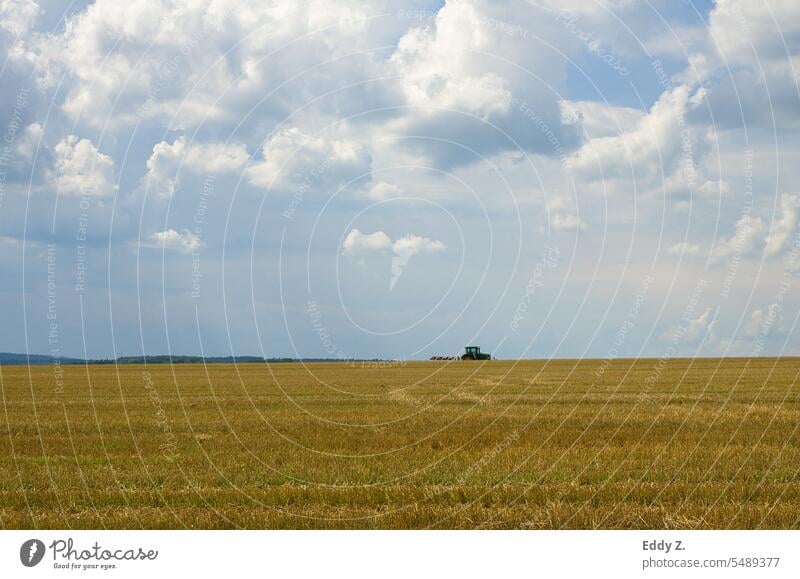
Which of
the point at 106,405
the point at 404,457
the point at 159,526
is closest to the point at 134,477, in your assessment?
the point at 159,526

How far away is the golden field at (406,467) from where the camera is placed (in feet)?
44.3

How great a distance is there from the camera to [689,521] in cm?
→ 1312

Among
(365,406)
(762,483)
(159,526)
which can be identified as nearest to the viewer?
(159,526)

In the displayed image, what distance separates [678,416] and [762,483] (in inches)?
586

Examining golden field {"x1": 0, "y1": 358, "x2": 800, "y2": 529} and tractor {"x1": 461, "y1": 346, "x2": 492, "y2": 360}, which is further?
tractor {"x1": 461, "y1": 346, "x2": 492, "y2": 360}

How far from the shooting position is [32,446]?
23391 mm

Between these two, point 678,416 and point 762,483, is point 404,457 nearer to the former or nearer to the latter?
point 762,483

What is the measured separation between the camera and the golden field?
1352 cm

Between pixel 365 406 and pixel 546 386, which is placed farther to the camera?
pixel 546 386

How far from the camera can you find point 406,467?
1794cm

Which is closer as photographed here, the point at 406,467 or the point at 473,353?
the point at 406,467

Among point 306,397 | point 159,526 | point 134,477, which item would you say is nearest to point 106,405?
point 306,397

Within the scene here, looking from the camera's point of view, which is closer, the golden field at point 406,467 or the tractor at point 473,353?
the golden field at point 406,467

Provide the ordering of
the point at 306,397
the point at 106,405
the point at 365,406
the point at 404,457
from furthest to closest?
the point at 306,397, the point at 106,405, the point at 365,406, the point at 404,457
